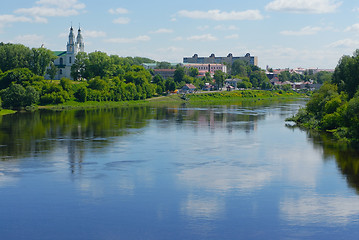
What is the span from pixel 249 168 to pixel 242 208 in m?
6.46

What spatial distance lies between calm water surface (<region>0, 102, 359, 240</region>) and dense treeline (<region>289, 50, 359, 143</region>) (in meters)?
2.29

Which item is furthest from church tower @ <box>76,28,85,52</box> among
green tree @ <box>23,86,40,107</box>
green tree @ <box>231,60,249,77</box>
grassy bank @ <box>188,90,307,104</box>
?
green tree @ <box>231,60,249,77</box>

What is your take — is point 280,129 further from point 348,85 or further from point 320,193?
point 320,193

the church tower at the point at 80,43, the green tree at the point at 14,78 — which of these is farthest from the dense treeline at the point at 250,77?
the green tree at the point at 14,78

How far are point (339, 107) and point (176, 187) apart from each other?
806 inches

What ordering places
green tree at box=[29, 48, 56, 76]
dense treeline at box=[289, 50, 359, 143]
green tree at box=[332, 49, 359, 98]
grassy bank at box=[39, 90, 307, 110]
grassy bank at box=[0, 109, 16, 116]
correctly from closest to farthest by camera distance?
dense treeline at box=[289, 50, 359, 143], green tree at box=[332, 49, 359, 98], grassy bank at box=[0, 109, 16, 116], grassy bank at box=[39, 90, 307, 110], green tree at box=[29, 48, 56, 76]

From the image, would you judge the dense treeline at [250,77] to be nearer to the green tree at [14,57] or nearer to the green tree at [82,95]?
→ the green tree at [82,95]

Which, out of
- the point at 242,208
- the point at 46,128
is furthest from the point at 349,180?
the point at 46,128

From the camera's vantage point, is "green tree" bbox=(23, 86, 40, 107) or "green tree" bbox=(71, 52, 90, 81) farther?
"green tree" bbox=(71, 52, 90, 81)

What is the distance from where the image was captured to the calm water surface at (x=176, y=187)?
15.8 metres

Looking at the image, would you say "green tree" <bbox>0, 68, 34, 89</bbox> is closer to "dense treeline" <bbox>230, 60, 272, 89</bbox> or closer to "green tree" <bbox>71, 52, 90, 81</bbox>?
"green tree" <bbox>71, 52, 90, 81</bbox>

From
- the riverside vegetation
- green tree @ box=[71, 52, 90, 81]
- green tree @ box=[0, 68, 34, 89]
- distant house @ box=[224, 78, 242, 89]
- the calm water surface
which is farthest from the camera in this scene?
distant house @ box=[224, 78, 242, 89]

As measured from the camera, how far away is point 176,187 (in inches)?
797

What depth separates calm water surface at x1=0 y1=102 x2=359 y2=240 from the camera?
51.8ft
